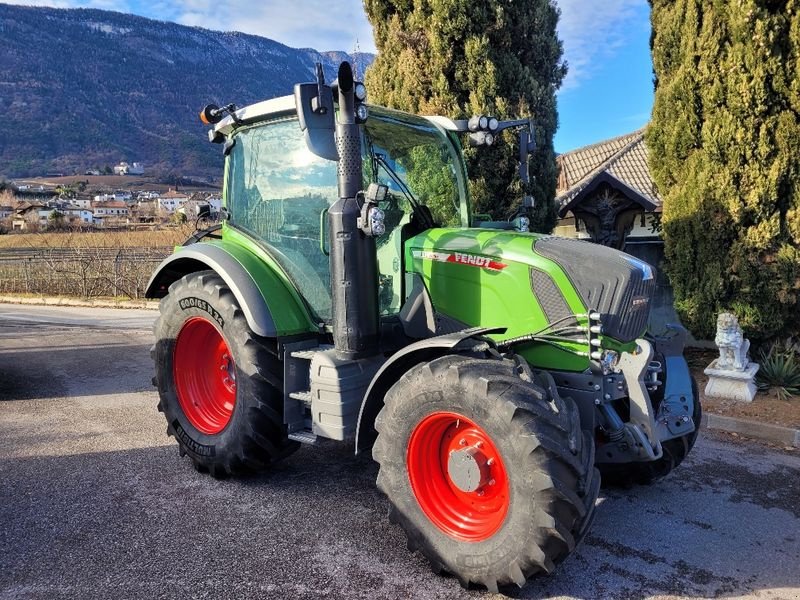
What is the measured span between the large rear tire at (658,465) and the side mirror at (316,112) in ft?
8.62

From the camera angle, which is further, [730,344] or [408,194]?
[730,344]

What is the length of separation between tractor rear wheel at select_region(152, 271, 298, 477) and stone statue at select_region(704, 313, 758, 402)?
4571 millimetres

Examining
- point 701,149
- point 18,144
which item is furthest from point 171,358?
point 18,144

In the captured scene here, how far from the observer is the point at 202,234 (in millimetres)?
5012

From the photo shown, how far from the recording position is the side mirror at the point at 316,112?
311 centimetres

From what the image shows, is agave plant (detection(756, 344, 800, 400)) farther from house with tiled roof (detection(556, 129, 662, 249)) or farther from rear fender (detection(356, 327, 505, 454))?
rear fender (detection(356, 327, 505, 454))

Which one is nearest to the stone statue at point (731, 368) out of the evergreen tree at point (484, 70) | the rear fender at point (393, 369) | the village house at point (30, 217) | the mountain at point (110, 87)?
the evergreen tree at point (484, 70)

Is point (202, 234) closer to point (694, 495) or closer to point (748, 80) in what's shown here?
point (694, 495)

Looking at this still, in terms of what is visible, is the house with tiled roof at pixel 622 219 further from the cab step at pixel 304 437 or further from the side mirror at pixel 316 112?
the side mirror at pixel 316 112

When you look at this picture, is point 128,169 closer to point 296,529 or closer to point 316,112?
point 316,112

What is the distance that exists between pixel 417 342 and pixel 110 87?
519 feet

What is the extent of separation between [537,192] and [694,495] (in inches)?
222

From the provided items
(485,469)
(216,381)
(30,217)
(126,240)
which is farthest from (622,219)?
(30,217)

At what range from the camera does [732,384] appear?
20.5 feet
